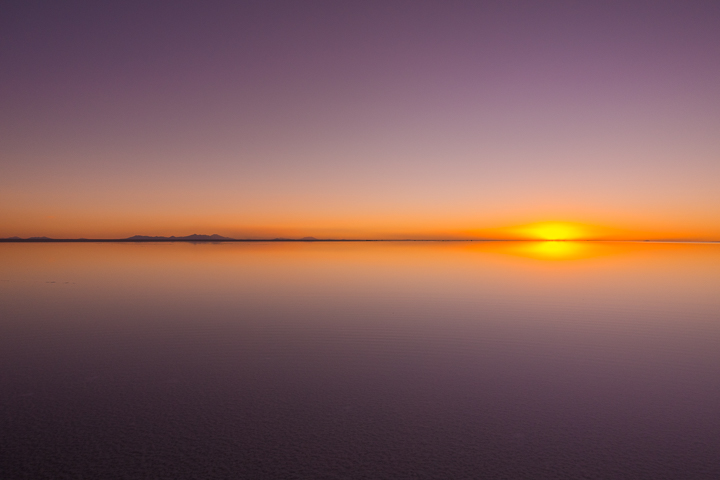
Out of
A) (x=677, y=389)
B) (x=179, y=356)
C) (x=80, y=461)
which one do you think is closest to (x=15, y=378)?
(x=179, y=356)

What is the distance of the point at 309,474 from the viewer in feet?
20.5

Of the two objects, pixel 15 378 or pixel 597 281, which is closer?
pixel 15 378

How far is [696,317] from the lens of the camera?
59.6 ft

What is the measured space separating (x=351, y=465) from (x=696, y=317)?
18235 mm

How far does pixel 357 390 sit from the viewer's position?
31.5 ft

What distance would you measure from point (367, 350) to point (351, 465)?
21.4ft

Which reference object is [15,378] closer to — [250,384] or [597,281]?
[250,384]

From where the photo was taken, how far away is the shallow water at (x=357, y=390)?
6.64m

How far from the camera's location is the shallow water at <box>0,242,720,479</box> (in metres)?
6.64

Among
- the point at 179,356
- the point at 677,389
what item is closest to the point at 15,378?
the point at 179,356

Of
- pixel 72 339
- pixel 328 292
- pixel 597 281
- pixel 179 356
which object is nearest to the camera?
pixel 179 356

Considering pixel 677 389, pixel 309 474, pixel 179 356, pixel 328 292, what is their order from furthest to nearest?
pixel 328 292 → pixel 179 356 → pixel 677 389 → pixel 309 474

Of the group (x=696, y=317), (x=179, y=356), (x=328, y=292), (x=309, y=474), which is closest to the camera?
(x=309, y=474)

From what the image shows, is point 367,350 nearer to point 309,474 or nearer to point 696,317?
point 309,474
